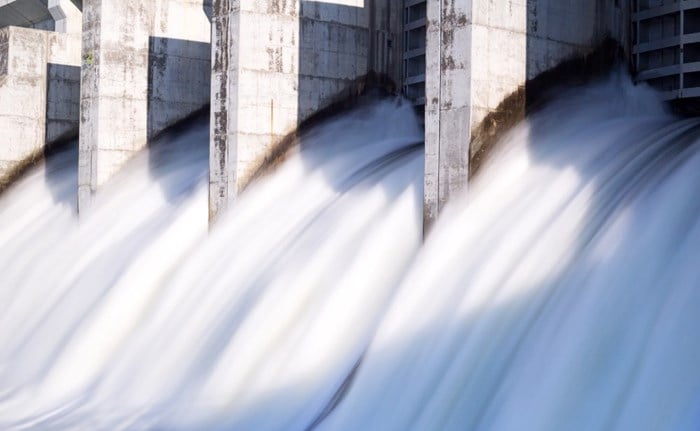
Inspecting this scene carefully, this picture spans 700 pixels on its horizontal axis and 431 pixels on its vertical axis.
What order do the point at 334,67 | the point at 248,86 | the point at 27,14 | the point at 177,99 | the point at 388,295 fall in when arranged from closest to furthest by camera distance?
1. the point at 388,295
2. the point at 248,86
3. the point at 334,67
4. the point at 177,99
5. the point at 27,14

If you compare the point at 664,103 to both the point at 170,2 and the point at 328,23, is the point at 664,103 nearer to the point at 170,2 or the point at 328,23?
the point at 328,23

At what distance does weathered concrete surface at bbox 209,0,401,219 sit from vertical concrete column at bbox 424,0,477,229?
3188mm

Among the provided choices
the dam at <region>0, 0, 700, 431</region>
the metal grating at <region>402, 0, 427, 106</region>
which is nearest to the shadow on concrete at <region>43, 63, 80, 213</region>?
the dam at <region>0, 0, 700, 431</region>

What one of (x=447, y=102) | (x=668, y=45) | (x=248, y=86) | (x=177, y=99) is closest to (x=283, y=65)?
(x=248, y=86)

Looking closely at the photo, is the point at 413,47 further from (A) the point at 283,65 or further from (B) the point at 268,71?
(B) the point at 268,71

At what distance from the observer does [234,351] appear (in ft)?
33.2

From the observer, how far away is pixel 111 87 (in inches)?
611

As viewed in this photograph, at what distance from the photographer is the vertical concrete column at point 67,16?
60.4ft

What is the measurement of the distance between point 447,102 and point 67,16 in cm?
982

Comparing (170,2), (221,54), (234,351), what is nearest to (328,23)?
(221,54)

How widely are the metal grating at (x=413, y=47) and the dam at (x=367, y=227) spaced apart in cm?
5

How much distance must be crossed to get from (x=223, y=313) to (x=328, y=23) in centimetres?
445

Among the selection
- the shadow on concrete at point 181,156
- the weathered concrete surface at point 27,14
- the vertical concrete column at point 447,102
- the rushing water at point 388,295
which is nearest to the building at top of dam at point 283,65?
the vertical concrete column at point 447,102

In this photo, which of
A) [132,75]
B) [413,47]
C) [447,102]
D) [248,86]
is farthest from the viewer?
[132,75]
